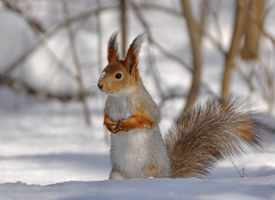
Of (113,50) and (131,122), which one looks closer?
(131,122)

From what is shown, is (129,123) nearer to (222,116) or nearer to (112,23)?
(222,116)

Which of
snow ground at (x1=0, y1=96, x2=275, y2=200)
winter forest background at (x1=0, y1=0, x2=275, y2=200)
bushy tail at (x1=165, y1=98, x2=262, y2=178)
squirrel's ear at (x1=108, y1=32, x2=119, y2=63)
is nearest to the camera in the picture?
snow ground at (x1=0, y1=96, x2=275, y2=200)

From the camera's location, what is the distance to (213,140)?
2650 millimetres

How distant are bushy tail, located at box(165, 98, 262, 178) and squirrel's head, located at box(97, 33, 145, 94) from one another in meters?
0.48

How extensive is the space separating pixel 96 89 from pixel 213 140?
2.05 ft

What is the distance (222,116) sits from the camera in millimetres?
2701

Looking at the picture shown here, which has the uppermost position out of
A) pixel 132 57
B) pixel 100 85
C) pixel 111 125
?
pixel 132 57

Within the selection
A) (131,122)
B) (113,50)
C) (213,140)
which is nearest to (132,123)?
(131,122)

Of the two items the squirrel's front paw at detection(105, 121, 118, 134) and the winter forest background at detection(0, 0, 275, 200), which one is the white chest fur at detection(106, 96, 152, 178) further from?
the winter forest background at detection(0, 0, 275, 200)

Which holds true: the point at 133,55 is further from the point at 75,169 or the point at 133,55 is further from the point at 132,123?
the point at 75,169

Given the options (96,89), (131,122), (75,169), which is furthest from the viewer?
(75,169)

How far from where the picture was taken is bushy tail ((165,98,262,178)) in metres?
2.61

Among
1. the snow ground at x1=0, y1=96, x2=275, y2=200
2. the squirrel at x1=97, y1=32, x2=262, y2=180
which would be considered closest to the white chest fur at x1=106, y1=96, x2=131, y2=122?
the squirrel at x1=97, y1=32, x2=262, y2=180

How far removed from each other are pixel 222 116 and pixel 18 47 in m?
5.27
